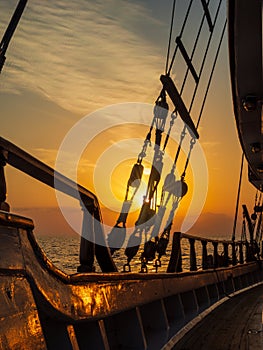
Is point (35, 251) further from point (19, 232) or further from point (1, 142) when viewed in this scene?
point (1, 142)

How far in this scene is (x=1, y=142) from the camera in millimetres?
2955

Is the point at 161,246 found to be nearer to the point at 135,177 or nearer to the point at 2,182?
the point at 135,177

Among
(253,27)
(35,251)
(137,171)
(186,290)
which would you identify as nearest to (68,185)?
(35,251)

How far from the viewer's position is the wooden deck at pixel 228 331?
21.2 ft

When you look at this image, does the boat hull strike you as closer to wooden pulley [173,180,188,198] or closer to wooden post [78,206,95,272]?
wooden post [78,206,95,272]

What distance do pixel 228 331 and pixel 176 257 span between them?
230 centimetres

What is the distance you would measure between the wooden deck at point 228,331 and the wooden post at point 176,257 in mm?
1025

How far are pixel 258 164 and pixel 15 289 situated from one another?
11.2 m

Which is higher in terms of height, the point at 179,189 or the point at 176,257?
the point at 179,189

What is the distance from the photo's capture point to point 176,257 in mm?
9656

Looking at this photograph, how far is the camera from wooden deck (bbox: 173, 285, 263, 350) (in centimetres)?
647

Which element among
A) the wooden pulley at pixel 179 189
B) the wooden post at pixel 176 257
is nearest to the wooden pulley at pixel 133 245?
the wooden post at pixel 176 257

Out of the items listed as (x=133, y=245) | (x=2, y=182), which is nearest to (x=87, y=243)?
(x=2, y=182)

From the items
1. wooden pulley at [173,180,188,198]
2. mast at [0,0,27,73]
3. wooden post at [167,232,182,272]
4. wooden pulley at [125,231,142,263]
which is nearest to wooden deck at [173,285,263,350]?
wooden post at [167,232,182,272]
